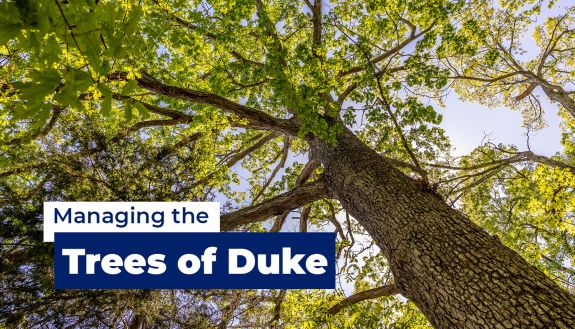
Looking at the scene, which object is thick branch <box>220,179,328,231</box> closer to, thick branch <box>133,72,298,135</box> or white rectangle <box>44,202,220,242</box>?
white rectangle <box>44,202,220,242</box>

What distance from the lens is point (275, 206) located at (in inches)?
207

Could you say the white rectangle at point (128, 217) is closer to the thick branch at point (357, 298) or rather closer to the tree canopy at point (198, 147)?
the tree canopy at point (198, 147)

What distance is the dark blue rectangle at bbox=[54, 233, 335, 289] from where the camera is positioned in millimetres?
4367

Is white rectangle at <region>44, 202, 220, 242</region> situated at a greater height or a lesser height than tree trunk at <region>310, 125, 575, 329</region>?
greater

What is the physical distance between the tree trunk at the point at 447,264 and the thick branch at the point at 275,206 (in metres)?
0.85

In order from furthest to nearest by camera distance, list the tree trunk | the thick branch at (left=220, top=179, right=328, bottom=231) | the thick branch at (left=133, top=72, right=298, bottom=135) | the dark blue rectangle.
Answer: the thick branch at (left=220, top=179, right=328, bottom=231)
the thick branch at (left=133, top=72, right=298, bottom=135)
the dark blue rectangle
the tree trunk

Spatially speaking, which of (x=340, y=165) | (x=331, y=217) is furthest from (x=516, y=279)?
(x=331, y=217)

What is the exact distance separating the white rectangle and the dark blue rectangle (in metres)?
0.11

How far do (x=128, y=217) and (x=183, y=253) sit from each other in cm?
87

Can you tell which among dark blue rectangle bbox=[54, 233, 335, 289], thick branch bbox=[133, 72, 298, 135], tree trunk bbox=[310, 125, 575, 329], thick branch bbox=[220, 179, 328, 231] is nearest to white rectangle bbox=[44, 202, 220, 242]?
dark blue rectangle bbox=[54, 233, 335, 289]

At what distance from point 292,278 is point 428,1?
5.00 meters

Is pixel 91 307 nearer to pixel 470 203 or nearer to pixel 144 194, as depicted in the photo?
pixel 144 194

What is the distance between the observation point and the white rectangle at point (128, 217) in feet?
14.4

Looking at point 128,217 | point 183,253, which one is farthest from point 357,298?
point 128,217
